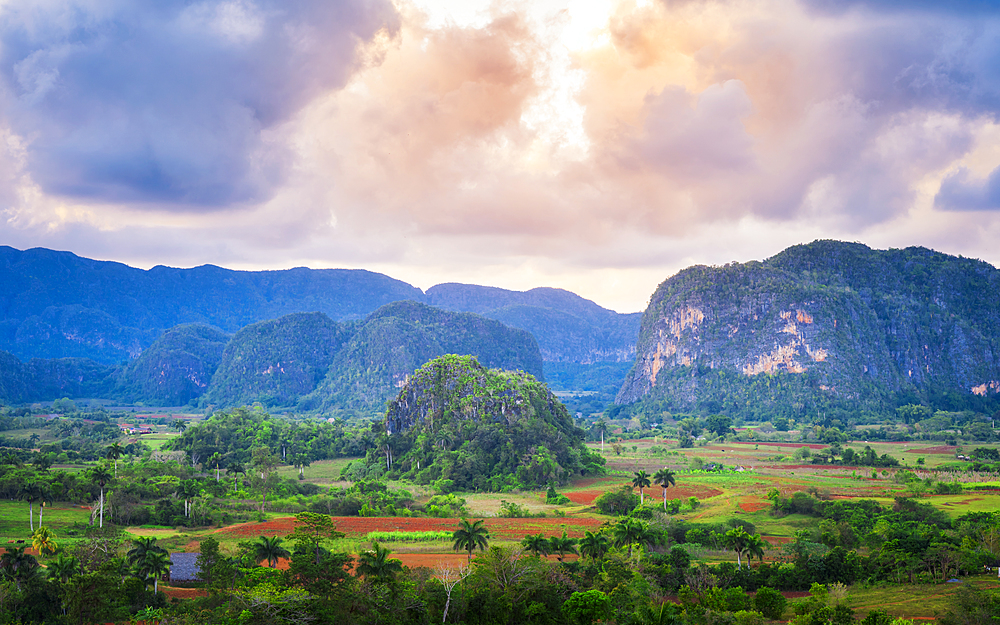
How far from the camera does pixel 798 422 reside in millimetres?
141125

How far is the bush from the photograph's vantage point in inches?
1427

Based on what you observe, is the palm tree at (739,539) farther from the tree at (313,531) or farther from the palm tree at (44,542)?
the palm tree at (44,542)

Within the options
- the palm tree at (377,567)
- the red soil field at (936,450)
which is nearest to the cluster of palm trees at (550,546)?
the palm tree at (377,567)

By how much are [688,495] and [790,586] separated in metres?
28.9

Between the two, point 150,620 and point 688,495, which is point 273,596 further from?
point 688,495

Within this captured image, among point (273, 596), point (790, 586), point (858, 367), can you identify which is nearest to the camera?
point (273, 596)

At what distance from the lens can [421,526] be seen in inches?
2295

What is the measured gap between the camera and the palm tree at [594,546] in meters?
43.8

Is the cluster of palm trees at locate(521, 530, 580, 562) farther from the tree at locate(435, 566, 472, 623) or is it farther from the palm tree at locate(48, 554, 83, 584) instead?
the palm tree at locate(48, 554, 83, 584)

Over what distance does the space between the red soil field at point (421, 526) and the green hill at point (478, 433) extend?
55.7 feet

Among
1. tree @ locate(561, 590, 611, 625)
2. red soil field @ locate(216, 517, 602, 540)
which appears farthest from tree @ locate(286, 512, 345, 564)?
tree @ locate(561, 590, 611, 625)

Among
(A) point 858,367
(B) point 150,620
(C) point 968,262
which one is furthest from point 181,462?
(C) point 968,262

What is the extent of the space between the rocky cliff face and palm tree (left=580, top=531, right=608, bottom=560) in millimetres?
122281

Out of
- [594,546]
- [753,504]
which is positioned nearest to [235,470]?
[594,546]
